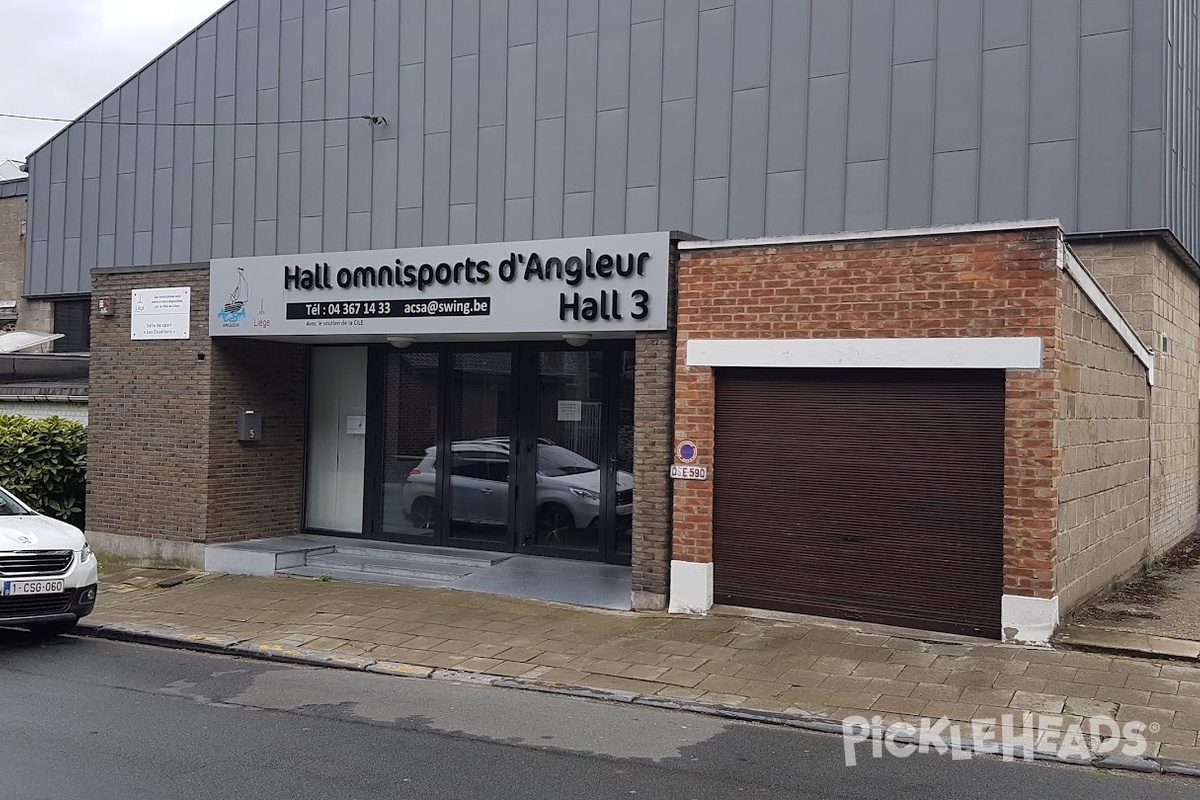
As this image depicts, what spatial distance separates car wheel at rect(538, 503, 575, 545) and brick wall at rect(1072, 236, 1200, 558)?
6629mm

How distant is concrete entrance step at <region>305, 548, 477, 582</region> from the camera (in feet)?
42.1

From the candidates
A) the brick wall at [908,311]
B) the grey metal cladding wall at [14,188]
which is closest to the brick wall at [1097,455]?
the brick wall at [908,311]

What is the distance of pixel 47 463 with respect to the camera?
15.7 meters

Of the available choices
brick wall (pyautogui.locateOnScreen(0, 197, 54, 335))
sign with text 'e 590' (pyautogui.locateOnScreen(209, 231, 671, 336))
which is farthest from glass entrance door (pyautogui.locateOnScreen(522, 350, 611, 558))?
brick wall (pyautogui.locateOnScreen(0, 197, 54, 335))

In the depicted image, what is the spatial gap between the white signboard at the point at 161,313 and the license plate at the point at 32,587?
4.96m

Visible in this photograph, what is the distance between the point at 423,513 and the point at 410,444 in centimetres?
93

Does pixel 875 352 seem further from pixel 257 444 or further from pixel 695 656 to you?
pixel 257 444

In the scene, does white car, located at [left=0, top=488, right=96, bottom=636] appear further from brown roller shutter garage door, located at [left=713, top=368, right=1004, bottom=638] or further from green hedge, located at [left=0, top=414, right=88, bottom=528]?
brown roller shutter garage door, located at [left=713, top=368, right=1004, bottom=638]

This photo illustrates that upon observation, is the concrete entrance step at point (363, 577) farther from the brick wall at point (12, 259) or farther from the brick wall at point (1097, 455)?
the brick wall at point (12, 259)

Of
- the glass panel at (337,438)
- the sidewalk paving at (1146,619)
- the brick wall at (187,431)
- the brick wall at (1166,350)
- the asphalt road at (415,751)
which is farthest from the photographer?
the glass panel at (337,438)

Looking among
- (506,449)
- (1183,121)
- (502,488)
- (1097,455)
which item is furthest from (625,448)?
A: (1183,121)

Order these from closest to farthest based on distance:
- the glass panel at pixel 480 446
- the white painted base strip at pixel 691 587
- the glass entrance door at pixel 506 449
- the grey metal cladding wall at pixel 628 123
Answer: the white painted base strip at pixel 691 587, the grey metal cladding wall at pixel 628 123, the glass entrance door at pixel 506 449, the glass panel at pixel 480 446

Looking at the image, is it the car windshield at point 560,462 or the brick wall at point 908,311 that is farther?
the car windshield at point 560,462

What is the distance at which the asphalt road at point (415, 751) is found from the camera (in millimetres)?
5961
